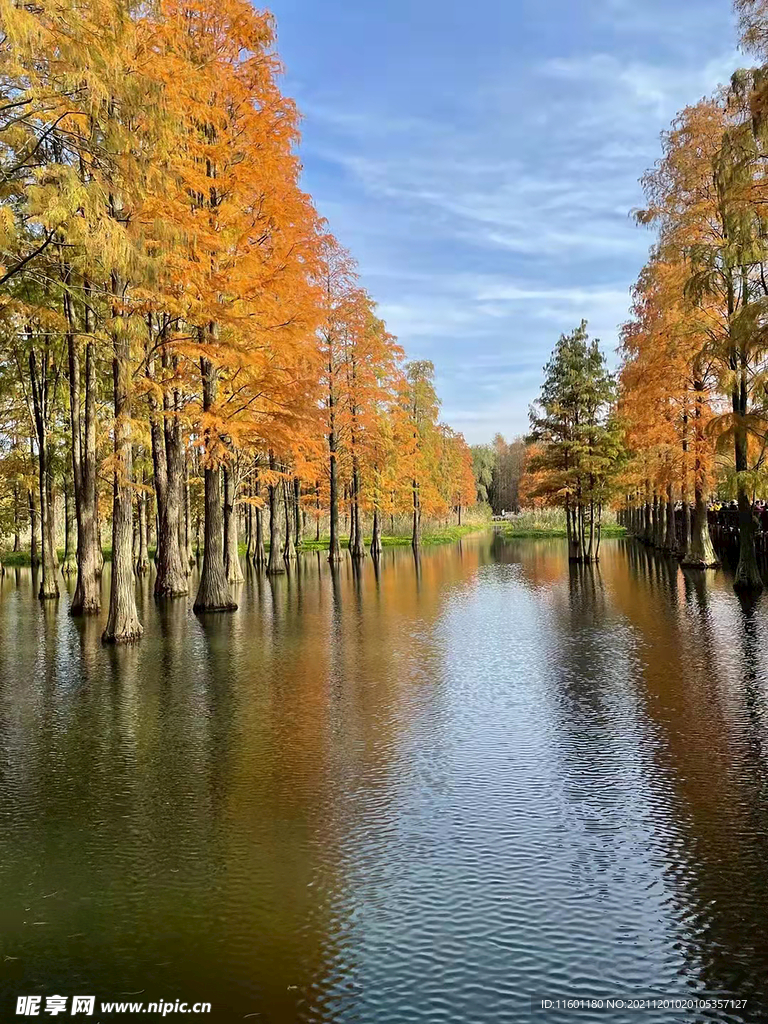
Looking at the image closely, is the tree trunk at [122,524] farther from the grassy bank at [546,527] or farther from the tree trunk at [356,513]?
the grassy bank at [546,527]

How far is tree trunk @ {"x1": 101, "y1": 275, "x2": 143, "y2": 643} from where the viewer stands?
14828mm

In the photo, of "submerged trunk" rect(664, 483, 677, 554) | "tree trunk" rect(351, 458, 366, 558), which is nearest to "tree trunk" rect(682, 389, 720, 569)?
"submerged trunk" rect(664, 483, 677, 554)

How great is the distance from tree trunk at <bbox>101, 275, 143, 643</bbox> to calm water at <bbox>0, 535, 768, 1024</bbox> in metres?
2.28

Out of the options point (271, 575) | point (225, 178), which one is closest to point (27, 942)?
point (225, 178)

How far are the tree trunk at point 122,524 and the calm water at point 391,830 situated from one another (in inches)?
89.7

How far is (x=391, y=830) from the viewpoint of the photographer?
18.1 feet

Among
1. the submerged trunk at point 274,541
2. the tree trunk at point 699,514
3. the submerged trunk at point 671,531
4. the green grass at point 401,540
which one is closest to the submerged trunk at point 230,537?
the submerged trunk at point 274,541

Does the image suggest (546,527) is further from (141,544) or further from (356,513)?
(141,544)

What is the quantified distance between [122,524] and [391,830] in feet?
37.9

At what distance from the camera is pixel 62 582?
34.8m

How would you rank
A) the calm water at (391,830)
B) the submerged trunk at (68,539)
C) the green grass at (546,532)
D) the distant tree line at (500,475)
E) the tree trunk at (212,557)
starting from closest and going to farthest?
the calm water at (391,830) < the tree trunk at (212,557) < the submerged trunk at (68,539) < the green grass at (546,532) < the distant tree line at (500,475)

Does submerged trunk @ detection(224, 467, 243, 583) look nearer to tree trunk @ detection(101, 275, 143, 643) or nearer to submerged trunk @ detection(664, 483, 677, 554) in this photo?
tree trunk @ detection(101, 275, 143, 643)

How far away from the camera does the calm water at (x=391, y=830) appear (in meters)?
3.81

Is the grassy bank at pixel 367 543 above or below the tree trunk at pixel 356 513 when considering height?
below
